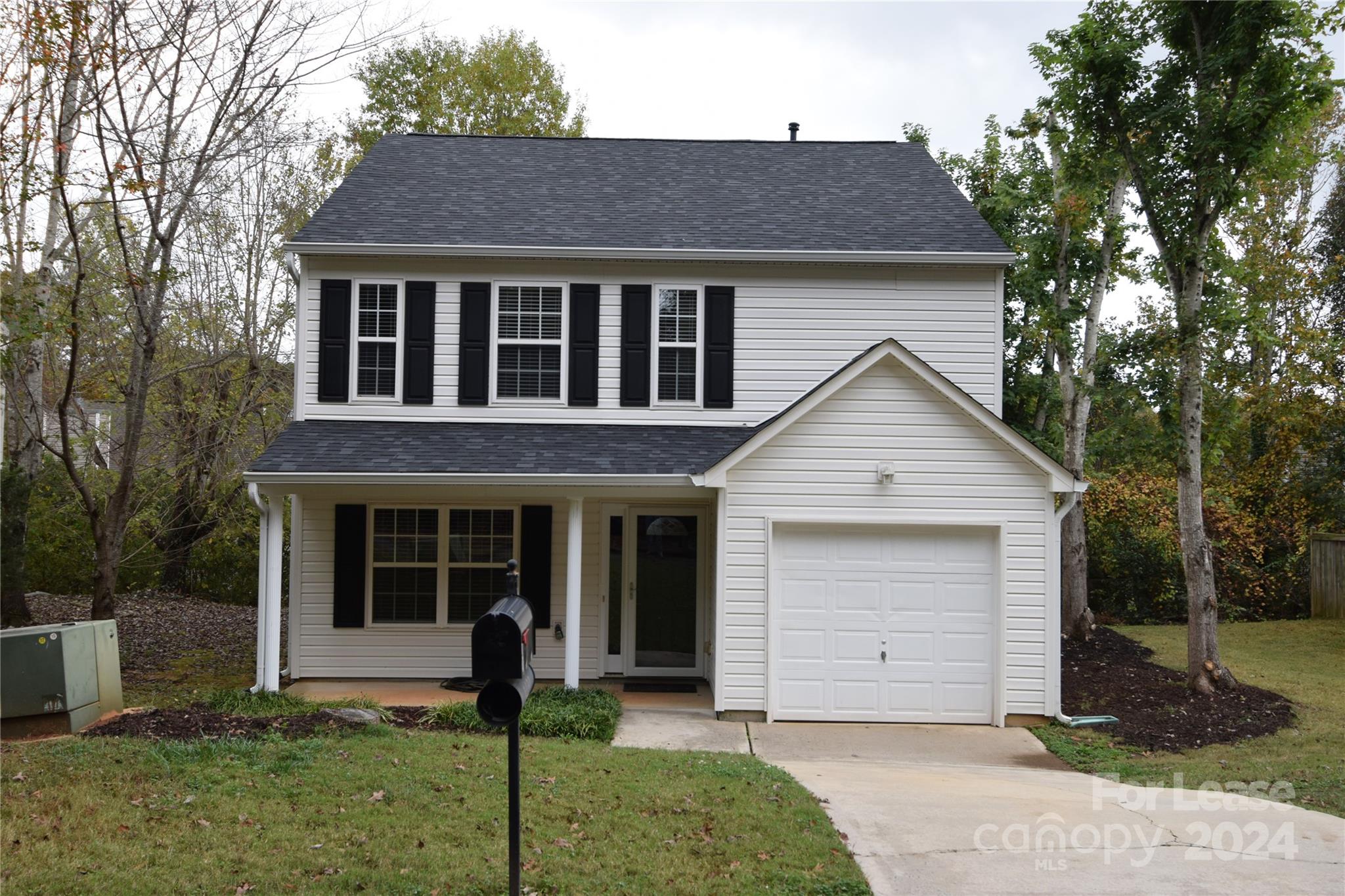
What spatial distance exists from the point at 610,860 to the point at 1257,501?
62.1 ft

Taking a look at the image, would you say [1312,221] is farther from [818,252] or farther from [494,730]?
[494,730]

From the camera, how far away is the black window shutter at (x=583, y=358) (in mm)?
12438

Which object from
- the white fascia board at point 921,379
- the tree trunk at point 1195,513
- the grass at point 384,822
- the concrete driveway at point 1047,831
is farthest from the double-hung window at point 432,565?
the tree trunk at point 1195,513

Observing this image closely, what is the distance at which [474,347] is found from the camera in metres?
12.4

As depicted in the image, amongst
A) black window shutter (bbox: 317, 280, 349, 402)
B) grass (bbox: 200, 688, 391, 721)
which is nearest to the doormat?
grass (bbox: 200, 688, 391, 721)

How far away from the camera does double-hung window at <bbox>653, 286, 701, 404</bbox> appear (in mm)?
12539

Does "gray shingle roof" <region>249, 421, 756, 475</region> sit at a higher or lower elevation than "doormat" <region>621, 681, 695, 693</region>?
higher

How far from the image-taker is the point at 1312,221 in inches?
930

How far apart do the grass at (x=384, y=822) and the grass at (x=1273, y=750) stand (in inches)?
138

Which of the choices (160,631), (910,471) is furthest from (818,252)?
(160,631)

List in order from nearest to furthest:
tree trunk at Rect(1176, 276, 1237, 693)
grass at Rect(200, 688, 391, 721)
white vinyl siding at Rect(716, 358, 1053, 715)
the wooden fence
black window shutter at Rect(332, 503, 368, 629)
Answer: grass at Rect(200, 688, 391, 721) < white vinyl siding at Rect(716, 358, 1053, 715) < tree trunk at Rect(1176, 276, 1237, 693) < black window shutter at Rect(332, 503, 368, 629) < the wooden fence

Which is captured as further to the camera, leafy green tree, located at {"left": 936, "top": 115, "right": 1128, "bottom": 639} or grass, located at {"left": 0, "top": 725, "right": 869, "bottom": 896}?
leafy green tree, located at {"left": 936, "top": 115, "right": 1128, "bottom": 639}

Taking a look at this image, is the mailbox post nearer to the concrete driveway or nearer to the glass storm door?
the concrete driveway

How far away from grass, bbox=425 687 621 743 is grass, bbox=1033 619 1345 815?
4527mm
